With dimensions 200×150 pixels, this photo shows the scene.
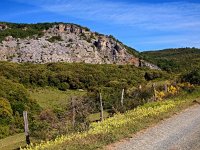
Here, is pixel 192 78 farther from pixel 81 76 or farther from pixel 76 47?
pixel 76 47

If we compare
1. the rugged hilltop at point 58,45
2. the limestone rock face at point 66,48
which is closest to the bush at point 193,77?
the limestone rock face at point 66,48

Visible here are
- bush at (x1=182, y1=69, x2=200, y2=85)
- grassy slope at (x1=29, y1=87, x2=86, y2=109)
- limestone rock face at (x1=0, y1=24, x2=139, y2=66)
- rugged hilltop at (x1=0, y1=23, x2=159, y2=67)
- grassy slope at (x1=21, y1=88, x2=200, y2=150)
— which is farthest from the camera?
rugged hilltop at (x1=0, y1=23, x2=159, y2=67)

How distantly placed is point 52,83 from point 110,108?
31693mm

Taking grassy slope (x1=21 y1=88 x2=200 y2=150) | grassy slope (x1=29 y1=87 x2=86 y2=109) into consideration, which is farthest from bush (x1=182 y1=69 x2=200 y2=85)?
grassy slope (x1=21 y1=88 x2=200 y2=150)

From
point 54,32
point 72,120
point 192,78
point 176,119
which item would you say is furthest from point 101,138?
point 54,32

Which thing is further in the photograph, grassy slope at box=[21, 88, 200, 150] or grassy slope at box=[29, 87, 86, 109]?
grassy slope at box=[29, 87, 86, 109]

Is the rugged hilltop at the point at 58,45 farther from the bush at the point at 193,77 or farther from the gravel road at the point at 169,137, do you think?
the gravel road at the point at 169,137

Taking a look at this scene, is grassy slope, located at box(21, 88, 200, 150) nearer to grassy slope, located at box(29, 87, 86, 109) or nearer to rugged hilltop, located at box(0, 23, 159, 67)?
grassy slope, located at box(29, 87, 86, 109)

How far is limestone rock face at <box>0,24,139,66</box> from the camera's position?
85.4m

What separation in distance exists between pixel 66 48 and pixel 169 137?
259 ft

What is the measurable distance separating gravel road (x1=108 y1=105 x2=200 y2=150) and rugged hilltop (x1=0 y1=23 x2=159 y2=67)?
65656 mm

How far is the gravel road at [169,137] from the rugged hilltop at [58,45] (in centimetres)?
6566

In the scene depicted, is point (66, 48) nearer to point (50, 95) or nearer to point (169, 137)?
point (50, 95)

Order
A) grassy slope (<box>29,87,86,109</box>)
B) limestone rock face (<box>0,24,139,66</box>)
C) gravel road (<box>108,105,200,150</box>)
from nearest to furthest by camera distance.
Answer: gravel road (<box>108,105,200,150</box>), grassy slope (<box>29,87,86,109</box>), limestone rock face (<box>0,24,139,66</box>)
